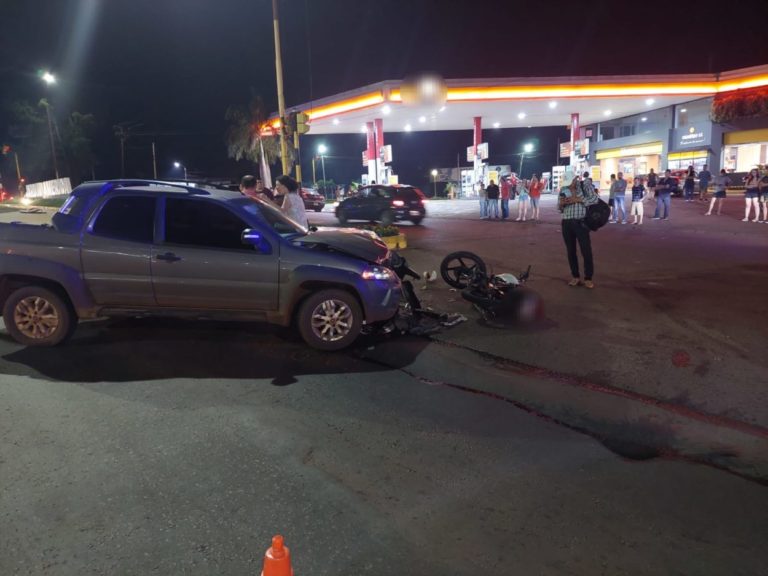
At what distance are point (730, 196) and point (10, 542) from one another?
116ft

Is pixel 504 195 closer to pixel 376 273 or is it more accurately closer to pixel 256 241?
pixel 376 273

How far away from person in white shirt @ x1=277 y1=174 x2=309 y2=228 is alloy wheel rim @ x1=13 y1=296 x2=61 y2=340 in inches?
133

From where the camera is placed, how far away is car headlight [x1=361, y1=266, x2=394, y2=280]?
604cm

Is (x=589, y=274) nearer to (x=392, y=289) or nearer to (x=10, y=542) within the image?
(x=392, y=289)

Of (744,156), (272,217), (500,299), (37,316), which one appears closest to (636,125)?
(744,156)

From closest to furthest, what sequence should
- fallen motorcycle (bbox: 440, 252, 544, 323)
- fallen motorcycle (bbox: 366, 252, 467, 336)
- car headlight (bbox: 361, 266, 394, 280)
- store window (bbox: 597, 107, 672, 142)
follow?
car headlight (bbox: 361, 266, 394, 280) < fallen motorcycle (bbox: 366, 252, 467, 336) < fallen motorcycle (bbox: 440, 252, 544, 323) < store window (bbox: 597, 107, 672, 142)

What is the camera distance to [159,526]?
3.05 meters

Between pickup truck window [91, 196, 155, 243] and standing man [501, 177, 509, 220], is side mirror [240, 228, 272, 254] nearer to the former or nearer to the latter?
pickup truck window [91, 196, 155, 243]

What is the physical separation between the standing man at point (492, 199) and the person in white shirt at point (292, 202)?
14227mm

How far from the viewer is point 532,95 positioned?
3050 cm

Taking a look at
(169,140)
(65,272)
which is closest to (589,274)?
(65,272)

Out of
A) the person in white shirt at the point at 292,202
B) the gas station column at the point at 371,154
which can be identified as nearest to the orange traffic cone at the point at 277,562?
the person in white shirt at the point at 292,202

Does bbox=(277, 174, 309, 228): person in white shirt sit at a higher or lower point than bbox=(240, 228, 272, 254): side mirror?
higher

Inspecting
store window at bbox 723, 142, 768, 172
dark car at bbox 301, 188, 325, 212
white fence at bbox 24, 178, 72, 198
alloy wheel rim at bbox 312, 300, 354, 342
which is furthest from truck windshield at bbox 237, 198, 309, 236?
white fence at bbox 24, 178, 72, 198
